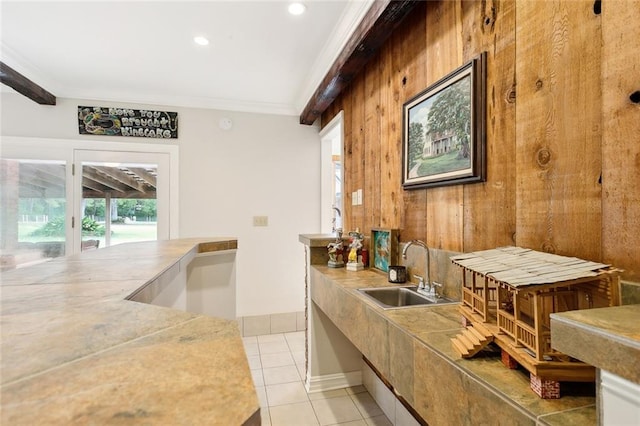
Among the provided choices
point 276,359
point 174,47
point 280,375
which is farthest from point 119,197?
point 280,375

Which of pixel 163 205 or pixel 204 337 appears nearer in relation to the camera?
pixel 204 337

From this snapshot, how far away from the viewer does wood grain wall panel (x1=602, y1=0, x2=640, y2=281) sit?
77 centimetres

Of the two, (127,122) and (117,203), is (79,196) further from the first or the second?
(127,122)

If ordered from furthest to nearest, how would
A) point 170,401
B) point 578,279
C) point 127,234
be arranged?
point 127,234
point 578,279
point 170,401

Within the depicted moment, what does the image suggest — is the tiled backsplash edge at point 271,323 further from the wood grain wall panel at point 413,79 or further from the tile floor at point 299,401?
the wood grain wall panel at point 413,79

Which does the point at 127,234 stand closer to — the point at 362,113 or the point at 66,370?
the point at 362,113

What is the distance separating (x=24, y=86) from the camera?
2.54 metres

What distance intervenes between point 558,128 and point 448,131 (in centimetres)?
52

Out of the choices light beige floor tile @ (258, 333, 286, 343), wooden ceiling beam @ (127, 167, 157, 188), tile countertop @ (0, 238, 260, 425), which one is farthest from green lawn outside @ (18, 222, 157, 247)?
tile countertop @ (0, 238, 260, 425)

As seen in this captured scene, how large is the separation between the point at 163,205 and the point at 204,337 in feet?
9.89

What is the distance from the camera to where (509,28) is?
114 centimetres

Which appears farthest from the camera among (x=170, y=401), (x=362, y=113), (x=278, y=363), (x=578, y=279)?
(x=278, y=363)

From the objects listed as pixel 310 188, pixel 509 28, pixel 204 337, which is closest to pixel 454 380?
pixel 204 337

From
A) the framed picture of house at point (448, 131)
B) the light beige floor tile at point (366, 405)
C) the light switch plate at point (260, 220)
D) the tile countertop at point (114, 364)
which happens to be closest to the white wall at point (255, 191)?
the light switch plate at point (260, 220)
